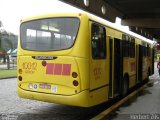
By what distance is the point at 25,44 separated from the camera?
10.6 m

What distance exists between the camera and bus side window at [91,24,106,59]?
9960 mm

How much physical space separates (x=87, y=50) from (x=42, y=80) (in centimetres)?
146

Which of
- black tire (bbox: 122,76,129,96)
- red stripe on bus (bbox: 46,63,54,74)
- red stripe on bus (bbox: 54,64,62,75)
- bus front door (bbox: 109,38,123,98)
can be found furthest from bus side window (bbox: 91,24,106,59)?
black tire (bbox: 122,76,129,96)

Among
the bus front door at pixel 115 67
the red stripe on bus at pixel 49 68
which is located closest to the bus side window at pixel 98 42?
the bus front door at pixel 115 67

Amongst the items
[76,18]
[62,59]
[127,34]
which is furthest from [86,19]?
[127,34]

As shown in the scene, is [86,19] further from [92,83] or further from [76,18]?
[92,83]

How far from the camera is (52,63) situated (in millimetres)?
9781

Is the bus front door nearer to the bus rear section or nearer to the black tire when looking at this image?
the black tire

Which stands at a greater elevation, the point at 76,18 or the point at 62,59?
the point at 76,18

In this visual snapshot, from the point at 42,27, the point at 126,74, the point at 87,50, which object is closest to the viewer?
the point at 87,50

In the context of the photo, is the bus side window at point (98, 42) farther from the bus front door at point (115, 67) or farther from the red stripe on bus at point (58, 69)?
the red stripe on bus at point (58, 69)

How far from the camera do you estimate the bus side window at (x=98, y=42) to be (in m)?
9.96

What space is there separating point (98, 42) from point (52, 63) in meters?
1.44

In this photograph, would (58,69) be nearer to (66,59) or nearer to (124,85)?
(66,59)
